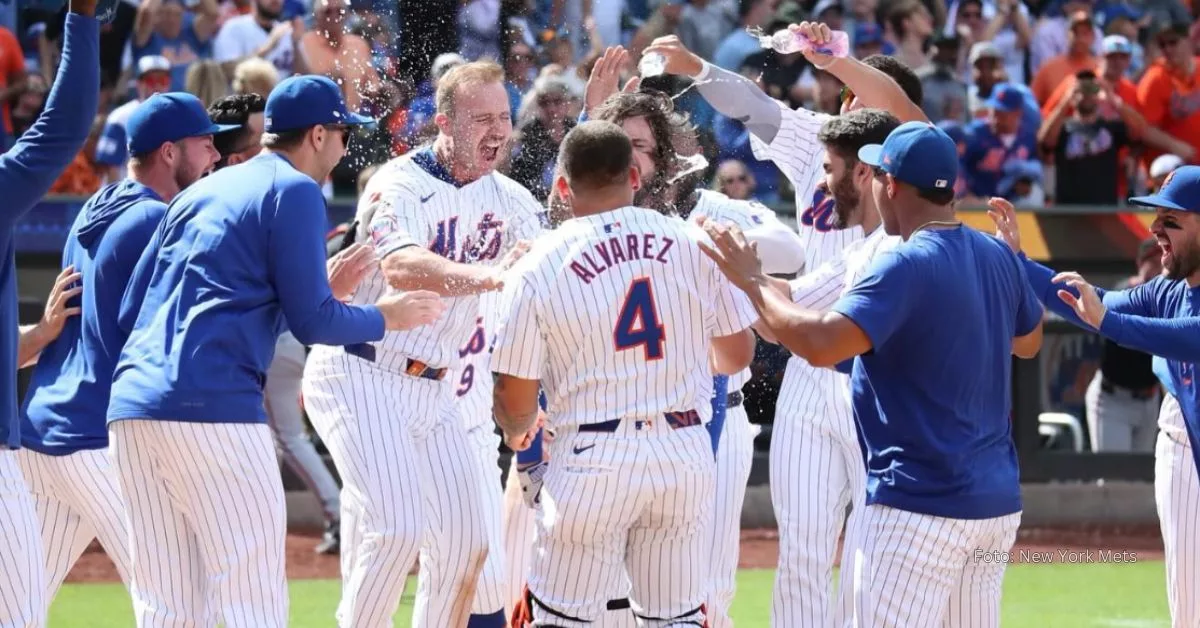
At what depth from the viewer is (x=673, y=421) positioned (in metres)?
5.13

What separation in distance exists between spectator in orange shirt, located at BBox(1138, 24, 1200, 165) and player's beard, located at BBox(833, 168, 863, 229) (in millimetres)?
8549

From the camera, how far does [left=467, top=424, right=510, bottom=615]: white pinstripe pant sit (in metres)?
6.59

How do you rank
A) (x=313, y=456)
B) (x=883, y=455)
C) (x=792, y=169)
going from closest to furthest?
(x=883, y=455) < (x=792, y=169) < (x=313, y=456)

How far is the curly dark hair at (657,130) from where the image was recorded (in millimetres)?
6480

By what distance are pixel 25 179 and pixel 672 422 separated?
1.96 meters

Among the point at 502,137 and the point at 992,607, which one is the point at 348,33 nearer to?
the point at 502,137

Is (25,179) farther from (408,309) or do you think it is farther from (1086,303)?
(1086,303)

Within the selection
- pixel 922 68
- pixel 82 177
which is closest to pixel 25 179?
pixel 82 177

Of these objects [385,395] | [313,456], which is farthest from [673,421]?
[313,456]

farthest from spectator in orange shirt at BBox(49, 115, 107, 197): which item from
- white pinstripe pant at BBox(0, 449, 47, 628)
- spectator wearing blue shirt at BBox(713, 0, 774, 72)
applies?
white pinstripe pant at BBox(0, 449, 47, 628)

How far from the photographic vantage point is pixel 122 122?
12242 millimetres

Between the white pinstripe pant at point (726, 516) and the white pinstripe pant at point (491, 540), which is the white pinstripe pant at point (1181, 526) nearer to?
the white pinstripe pant at point (726, 516)

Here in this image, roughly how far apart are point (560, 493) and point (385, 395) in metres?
1.40

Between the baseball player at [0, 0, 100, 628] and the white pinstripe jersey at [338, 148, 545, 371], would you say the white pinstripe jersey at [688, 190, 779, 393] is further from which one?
the baseball player at [0, 0, 100, 628]
